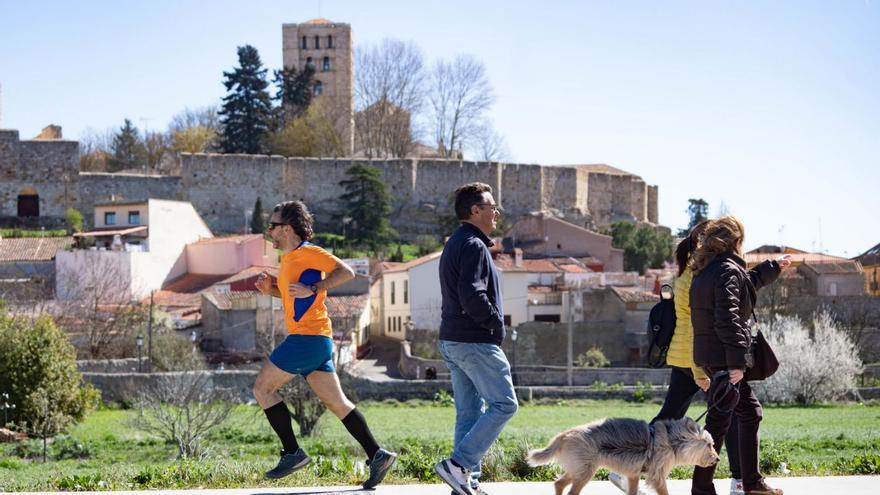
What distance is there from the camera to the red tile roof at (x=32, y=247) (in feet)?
154

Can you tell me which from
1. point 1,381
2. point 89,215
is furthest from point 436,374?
point 89,215

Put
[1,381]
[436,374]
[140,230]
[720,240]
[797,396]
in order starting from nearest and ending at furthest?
[720,240] → [1,381] → [797,396] → [436,374] → [140,230]

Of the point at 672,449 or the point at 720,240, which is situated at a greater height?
the point at 720,240

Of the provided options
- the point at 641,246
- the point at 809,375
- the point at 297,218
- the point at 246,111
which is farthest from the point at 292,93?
the point at 297,218

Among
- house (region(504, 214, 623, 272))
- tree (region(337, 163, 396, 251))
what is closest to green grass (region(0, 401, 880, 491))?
house (region(504, 214, 623, 272))

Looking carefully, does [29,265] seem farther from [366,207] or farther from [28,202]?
[366,207]

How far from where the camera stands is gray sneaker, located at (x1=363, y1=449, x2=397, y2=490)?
20.4ft

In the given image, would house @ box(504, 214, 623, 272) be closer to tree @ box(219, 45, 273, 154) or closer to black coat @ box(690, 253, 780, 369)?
tree @ box(219, 45, 273, 154)

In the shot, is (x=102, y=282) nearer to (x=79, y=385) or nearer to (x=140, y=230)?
(x=140, y=230)

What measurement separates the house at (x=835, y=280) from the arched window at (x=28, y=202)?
36453mm

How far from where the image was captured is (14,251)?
47781 millimetres

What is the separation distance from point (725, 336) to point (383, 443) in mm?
10654

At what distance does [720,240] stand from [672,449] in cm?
114

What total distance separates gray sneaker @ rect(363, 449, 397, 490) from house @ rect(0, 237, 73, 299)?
38588mm
